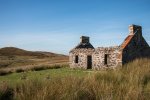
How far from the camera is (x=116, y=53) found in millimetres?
19641

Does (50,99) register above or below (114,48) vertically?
below

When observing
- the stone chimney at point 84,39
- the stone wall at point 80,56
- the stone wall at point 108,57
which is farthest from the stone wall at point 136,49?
the stone chimney at point 84,39

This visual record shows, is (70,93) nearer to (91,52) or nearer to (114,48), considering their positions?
(114,48)

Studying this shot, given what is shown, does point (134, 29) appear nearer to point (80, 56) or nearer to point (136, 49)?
point (136, 49)

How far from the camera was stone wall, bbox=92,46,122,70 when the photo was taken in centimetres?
1946

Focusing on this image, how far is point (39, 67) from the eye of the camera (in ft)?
85.9

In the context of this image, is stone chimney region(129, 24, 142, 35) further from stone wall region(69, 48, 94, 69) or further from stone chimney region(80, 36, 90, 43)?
stone chimney region(80, 36, 90, 43)

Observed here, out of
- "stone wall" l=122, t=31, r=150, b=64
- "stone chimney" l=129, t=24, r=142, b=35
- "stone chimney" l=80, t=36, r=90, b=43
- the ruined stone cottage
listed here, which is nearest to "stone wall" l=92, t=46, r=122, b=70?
the ruined stone cottage

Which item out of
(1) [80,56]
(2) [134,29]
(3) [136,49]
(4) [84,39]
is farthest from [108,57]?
(4) [84,39]

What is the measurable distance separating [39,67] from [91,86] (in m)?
20.2

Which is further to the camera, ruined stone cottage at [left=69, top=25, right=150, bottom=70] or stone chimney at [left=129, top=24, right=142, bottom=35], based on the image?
stone chimney at [left=129, top=24, right=142, bottom=35]

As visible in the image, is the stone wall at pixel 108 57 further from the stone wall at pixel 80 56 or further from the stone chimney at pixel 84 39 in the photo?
the stone chimney at pixel 84 39

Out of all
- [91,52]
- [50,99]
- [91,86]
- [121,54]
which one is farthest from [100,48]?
[50,99]

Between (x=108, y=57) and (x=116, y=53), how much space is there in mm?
1015
